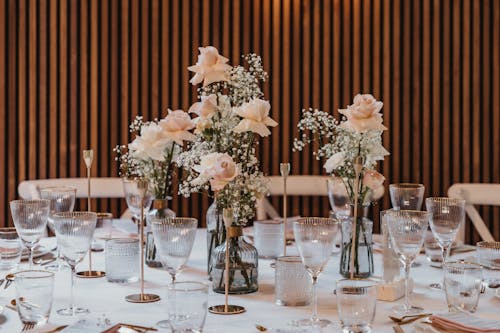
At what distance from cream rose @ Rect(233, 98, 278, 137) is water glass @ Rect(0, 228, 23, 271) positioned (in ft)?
2.79

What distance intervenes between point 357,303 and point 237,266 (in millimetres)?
735

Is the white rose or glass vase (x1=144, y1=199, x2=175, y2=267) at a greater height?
the white rose

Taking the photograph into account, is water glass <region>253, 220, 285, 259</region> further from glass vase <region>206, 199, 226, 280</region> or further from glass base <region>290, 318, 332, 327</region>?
glass base <region>290, 318, 332, 327</region>

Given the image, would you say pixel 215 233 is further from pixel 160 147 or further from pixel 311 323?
pixel 311 323

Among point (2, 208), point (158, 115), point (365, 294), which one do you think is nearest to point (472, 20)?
point (158, 115)

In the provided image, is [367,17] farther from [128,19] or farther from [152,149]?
[152,149]

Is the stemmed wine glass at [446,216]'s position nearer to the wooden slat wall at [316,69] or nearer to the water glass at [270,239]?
the water glass at [270,239]

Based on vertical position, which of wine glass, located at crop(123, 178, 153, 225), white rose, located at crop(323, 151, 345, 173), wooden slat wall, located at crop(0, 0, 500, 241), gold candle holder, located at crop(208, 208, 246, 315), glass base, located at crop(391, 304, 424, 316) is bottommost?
glass base, located at crop(391, 304, 424, 316)

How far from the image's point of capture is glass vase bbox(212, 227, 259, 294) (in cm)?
248

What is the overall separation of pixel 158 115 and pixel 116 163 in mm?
498

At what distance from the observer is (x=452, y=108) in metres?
6.13

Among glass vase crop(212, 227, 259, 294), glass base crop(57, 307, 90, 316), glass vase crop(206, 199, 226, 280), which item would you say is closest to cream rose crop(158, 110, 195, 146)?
glass vase crop(206, 199, 226, 280)

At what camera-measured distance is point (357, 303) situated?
5.98 feet

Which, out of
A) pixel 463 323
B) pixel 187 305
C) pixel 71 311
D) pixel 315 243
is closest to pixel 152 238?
pixel 71 311
